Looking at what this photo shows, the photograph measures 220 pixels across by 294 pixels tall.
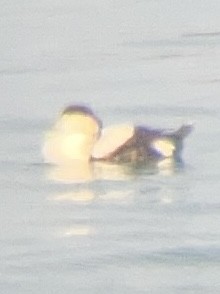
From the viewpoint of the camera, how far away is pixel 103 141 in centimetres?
1247

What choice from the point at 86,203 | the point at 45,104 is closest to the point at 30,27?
the point at 45,104

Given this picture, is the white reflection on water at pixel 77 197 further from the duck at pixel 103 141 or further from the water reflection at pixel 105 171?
the duck at pixel 103 141

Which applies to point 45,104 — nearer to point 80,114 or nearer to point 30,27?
point 80,114

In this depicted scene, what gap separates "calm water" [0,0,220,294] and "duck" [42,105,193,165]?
0.15m

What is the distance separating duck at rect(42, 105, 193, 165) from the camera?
12.3 meters

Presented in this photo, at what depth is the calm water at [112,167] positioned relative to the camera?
963 cm

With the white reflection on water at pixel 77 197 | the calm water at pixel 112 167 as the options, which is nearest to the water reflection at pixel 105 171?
the calm water at pixel 112 167

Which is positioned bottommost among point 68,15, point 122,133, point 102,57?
point 122,133

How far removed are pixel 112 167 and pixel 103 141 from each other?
1.05 ft

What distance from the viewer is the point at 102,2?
21.2 metres

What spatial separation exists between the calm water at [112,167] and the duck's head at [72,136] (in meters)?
0.16

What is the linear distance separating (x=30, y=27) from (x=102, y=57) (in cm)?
202

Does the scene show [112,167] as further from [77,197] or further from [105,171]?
[77,197]

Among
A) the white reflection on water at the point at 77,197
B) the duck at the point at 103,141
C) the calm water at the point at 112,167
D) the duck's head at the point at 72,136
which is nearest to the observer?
the calm water at the point at 112,167
